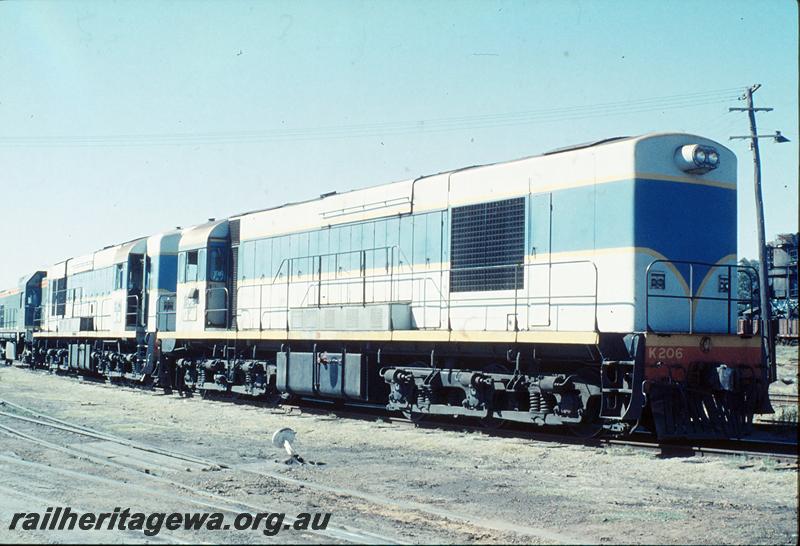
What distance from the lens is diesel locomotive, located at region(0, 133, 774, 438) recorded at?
1125 cm

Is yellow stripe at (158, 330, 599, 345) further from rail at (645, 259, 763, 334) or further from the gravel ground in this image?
the gravel ground

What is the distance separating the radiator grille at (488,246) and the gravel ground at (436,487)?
2407 mm

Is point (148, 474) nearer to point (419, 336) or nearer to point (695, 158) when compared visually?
point (419, 336)

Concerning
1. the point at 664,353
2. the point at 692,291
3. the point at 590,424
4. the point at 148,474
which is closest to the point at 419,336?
the point at 590,424

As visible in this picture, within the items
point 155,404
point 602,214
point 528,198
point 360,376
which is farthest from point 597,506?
point 155,404

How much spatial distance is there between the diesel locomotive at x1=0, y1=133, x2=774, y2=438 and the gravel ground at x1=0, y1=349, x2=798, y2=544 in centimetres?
91

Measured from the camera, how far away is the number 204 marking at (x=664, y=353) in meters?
10.9

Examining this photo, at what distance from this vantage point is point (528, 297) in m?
12.4

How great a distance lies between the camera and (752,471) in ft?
31.0

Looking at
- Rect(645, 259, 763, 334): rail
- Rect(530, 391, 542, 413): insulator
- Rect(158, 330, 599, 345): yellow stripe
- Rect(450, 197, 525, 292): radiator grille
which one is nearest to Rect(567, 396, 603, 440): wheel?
Rect(530, 391, 542, 413): insulator

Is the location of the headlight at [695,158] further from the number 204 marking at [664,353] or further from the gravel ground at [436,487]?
the gravel ground at [436,487]

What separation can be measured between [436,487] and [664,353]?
Answer: 13.2 ft

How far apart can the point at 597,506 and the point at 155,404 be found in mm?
13062

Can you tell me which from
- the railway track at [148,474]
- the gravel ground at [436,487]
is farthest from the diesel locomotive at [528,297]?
the railway track at [148,474]
